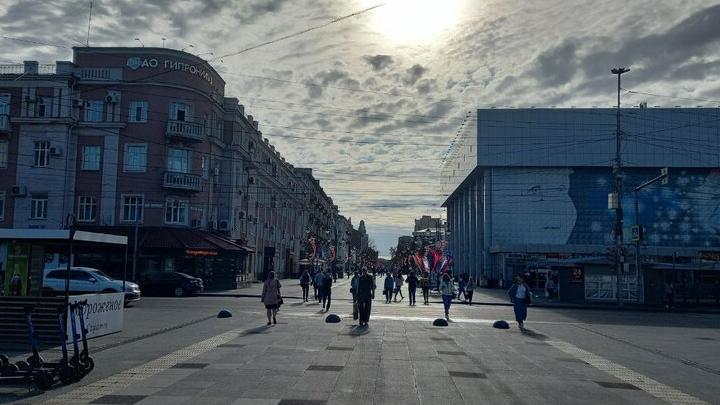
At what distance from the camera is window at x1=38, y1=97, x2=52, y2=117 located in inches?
1773

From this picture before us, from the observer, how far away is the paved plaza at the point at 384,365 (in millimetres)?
9656

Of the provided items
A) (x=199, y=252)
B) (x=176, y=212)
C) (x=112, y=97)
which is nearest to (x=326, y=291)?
Result: (x=199, y=252)

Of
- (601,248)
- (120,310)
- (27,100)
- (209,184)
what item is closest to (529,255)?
(601,248)

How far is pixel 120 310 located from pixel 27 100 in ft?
110

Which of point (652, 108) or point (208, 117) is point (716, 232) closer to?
point (652, 108)

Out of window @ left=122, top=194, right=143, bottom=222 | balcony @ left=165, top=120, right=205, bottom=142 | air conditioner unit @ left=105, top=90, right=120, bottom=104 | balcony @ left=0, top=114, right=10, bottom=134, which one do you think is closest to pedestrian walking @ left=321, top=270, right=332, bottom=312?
balcony @ left=165, top=120, right=205, bottom=142

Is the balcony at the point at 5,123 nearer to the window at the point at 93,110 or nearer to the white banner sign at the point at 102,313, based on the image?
the window at the point at 93,110

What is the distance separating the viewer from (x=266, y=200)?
215 ft

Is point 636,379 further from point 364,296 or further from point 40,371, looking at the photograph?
point 40,371

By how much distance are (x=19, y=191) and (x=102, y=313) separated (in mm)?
32899

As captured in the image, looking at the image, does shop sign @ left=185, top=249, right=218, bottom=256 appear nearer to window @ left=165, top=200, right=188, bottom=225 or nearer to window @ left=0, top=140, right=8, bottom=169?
window @ left=165, top=200, right=188, bottom=225

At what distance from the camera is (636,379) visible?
12133 mm

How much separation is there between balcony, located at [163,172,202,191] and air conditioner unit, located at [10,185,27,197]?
31.9ft

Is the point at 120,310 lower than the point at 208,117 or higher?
lower
